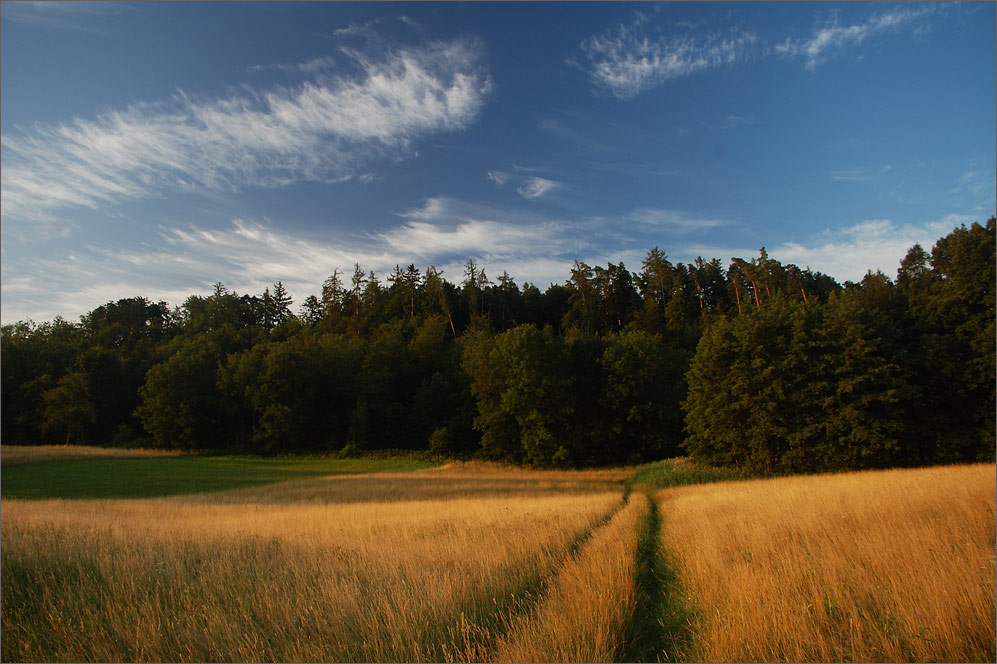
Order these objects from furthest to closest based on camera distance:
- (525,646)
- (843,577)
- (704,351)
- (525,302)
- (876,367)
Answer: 1. (525,302)
2. (704,351)
3. (876,367)
4. (843,577)
5. (525,646)

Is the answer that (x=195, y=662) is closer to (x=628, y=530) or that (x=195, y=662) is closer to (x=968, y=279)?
(x=628, y=530)

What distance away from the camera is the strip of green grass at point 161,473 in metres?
29.3

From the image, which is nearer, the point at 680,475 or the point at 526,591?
the point at 526,591

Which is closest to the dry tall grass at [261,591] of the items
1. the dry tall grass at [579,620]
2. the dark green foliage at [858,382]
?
the dry tall grass at [579,620]

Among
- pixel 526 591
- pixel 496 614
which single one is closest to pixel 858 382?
pixel 526 591

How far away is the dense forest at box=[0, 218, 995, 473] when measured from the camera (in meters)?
36.5

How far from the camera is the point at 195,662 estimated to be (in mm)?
4918

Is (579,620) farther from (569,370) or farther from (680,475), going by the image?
(569,370)

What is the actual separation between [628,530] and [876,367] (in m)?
34.5

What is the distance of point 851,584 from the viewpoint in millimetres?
5559

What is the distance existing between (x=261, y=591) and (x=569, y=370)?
5096cm

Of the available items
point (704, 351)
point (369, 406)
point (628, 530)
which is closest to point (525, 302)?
point (369, 406)

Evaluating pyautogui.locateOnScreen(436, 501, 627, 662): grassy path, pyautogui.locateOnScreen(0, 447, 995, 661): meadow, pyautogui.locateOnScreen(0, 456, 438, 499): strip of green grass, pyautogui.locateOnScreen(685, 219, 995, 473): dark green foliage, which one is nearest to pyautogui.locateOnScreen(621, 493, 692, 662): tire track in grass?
pyautogui.locateOnScreen(0, 447, 995, 661): meadow

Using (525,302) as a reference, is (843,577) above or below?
below
